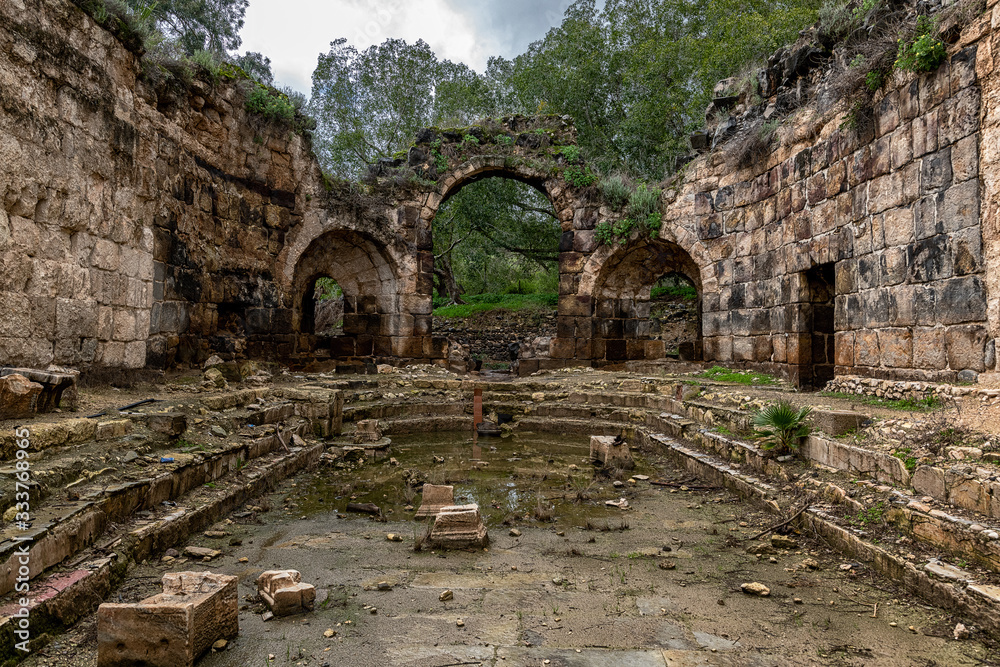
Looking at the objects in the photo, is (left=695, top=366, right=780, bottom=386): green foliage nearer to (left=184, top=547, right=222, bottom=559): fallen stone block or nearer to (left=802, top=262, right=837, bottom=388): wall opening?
(left=802, top=262, right=837, bottom=388): wall opening

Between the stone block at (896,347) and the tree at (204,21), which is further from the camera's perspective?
the tree at (204,21)

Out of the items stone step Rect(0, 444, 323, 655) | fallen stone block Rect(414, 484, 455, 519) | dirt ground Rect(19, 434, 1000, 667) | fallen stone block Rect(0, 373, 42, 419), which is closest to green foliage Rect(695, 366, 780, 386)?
dirt ground Rect(19, 434, 1000, 667)

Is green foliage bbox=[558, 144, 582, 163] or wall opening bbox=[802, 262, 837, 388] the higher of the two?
green foliage bbox=[558, 144, 582, 163]

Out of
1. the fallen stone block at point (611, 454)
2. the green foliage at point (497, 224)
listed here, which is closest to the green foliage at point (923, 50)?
the fallen stone block at point (611, 454)

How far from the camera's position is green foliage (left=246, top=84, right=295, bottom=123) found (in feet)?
34.0

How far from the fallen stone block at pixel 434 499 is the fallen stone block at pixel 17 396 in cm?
311

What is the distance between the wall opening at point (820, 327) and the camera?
9.00 m

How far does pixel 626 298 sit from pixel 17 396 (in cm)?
1128

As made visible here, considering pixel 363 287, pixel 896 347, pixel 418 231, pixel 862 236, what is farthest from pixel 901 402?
pixel 363 287

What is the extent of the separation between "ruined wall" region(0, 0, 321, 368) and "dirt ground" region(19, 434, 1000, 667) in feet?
10.7

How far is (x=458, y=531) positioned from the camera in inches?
161

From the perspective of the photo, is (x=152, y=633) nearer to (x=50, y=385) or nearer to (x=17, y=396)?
(x=17, y=396)

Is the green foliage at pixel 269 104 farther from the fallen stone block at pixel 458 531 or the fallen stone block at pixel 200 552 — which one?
the fallen stone block at pixel 458 531

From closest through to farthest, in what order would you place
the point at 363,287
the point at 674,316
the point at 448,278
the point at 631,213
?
1. the point at 631,213
2. the point at 363,287
3. the point at 674,316
4. the point at 448,278
